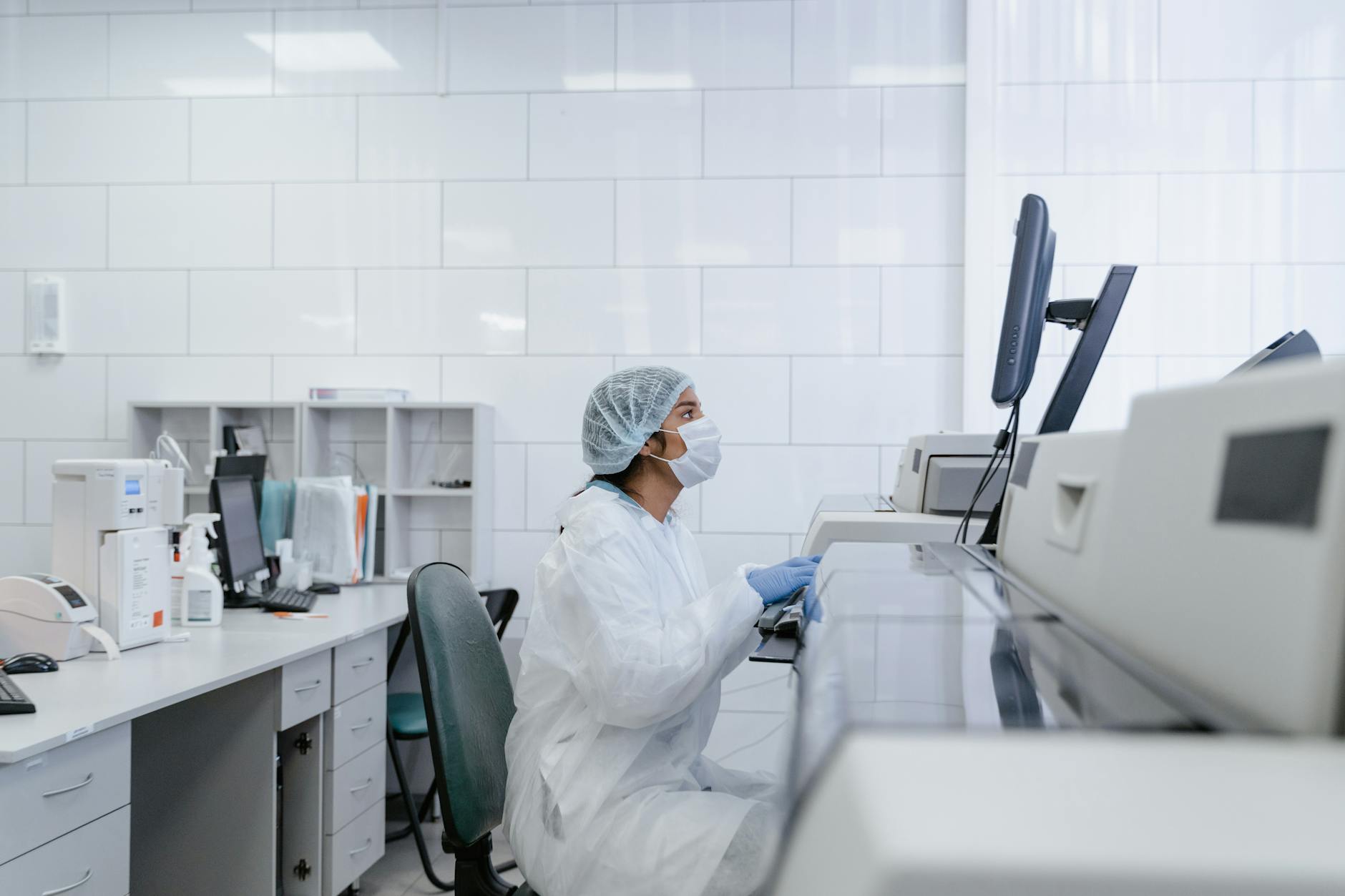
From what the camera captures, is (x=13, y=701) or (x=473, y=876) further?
(x=13, y=701)

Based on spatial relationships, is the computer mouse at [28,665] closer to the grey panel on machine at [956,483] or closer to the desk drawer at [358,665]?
the desk drawer at [358,665]

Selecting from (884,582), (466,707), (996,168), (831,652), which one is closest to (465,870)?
(466,707)

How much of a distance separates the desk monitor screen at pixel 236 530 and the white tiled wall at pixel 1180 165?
97.9 inches

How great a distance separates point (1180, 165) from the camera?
3.12 m

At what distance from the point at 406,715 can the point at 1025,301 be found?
235 cm

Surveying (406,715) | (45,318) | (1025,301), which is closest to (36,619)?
(406,715)

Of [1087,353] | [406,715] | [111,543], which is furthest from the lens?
[406,715]

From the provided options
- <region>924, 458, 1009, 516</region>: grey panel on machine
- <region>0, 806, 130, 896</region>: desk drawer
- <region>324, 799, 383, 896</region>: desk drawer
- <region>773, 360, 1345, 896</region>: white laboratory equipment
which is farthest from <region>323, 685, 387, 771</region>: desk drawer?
<region>773, 360, 1345, 896</region>: white laboratory equipment

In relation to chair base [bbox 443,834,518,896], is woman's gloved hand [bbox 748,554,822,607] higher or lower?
higher

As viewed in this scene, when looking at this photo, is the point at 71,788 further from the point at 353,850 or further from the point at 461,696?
the point at 353,850

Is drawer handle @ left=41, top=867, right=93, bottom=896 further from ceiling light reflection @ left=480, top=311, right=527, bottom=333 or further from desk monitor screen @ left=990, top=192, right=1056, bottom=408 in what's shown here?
ceiling light reflection @ left=480, top=311, right=527, bottom=333

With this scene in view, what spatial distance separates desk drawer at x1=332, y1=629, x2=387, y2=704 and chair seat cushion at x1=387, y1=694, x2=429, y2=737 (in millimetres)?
175

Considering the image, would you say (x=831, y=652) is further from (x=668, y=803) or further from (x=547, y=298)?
(x=547, y=298)

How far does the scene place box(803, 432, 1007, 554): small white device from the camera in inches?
68.4
